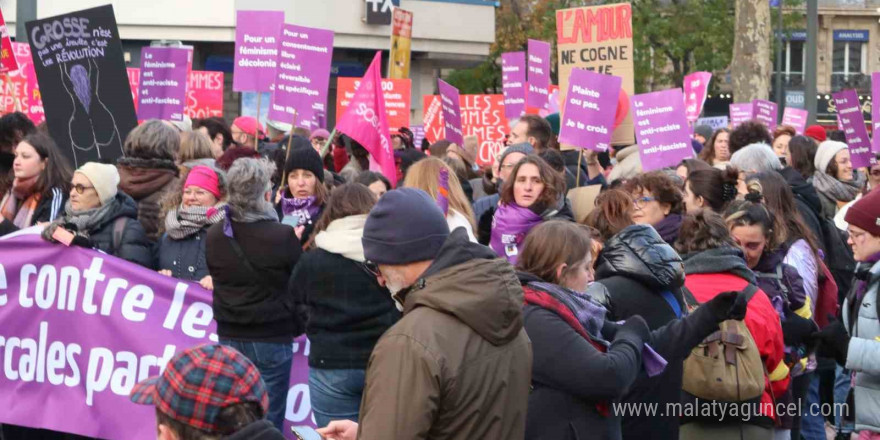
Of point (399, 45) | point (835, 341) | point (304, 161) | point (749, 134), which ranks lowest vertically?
point (835, 341)

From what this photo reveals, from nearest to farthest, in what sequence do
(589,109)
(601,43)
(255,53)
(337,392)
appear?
(337,392) < (589,109) < (255,53) < (601,43)

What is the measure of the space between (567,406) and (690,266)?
165 cm

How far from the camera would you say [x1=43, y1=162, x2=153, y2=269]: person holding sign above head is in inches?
280

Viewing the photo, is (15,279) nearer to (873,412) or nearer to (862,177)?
(873,412)

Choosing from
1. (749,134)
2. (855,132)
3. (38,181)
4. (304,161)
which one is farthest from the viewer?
(855,132)

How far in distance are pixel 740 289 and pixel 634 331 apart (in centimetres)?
136

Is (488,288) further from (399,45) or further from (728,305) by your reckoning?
(399,45)

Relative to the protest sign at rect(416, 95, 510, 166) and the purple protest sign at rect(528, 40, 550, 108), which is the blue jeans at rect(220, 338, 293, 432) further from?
the protest sign at rect(416, 95, 510, 166)

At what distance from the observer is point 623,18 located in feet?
39.1

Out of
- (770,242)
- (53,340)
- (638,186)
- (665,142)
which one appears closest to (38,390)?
(53,340)

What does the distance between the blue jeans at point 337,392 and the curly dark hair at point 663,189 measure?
5.62 ft

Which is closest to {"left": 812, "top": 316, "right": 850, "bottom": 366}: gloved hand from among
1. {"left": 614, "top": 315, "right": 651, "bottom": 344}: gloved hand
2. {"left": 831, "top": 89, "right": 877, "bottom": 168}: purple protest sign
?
{"left": 614, "top": 315, "right": 651, "bottom": 344}: gloved hand

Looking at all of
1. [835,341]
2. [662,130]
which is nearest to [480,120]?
[662,130]

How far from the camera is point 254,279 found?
6520 millimetres
